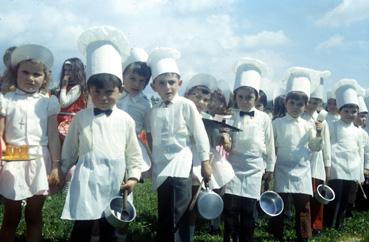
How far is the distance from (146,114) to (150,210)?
10.1ft

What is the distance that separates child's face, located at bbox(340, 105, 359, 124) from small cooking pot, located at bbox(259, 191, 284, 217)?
2.44 m

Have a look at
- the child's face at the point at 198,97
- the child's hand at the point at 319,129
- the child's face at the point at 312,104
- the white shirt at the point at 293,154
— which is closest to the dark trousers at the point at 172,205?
the child's face at the point at 198,97

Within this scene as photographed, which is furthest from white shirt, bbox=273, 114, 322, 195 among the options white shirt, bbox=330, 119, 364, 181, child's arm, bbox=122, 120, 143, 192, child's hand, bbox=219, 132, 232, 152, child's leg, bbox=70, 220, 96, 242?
child's leg, bbox=70, 220, 96, 242

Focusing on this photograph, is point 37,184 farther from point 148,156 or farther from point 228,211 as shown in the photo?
point 228,211

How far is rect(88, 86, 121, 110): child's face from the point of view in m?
4.33

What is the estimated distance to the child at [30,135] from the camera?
14.5ft

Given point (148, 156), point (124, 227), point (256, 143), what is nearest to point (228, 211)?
point (256, 143)

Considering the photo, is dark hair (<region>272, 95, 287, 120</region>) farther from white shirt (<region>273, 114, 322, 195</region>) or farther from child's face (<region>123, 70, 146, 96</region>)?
child's face (<region>123, 70, 146, 96</region>)

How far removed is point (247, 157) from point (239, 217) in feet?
2.23

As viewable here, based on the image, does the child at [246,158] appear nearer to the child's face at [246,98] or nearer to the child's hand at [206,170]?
the child's face at [246,98]

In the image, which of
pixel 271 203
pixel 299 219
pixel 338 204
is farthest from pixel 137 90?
pixel 338 204

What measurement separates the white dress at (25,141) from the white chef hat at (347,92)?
15.6ft

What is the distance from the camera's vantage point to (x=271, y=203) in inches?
235

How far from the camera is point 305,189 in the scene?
6309 millimetres
